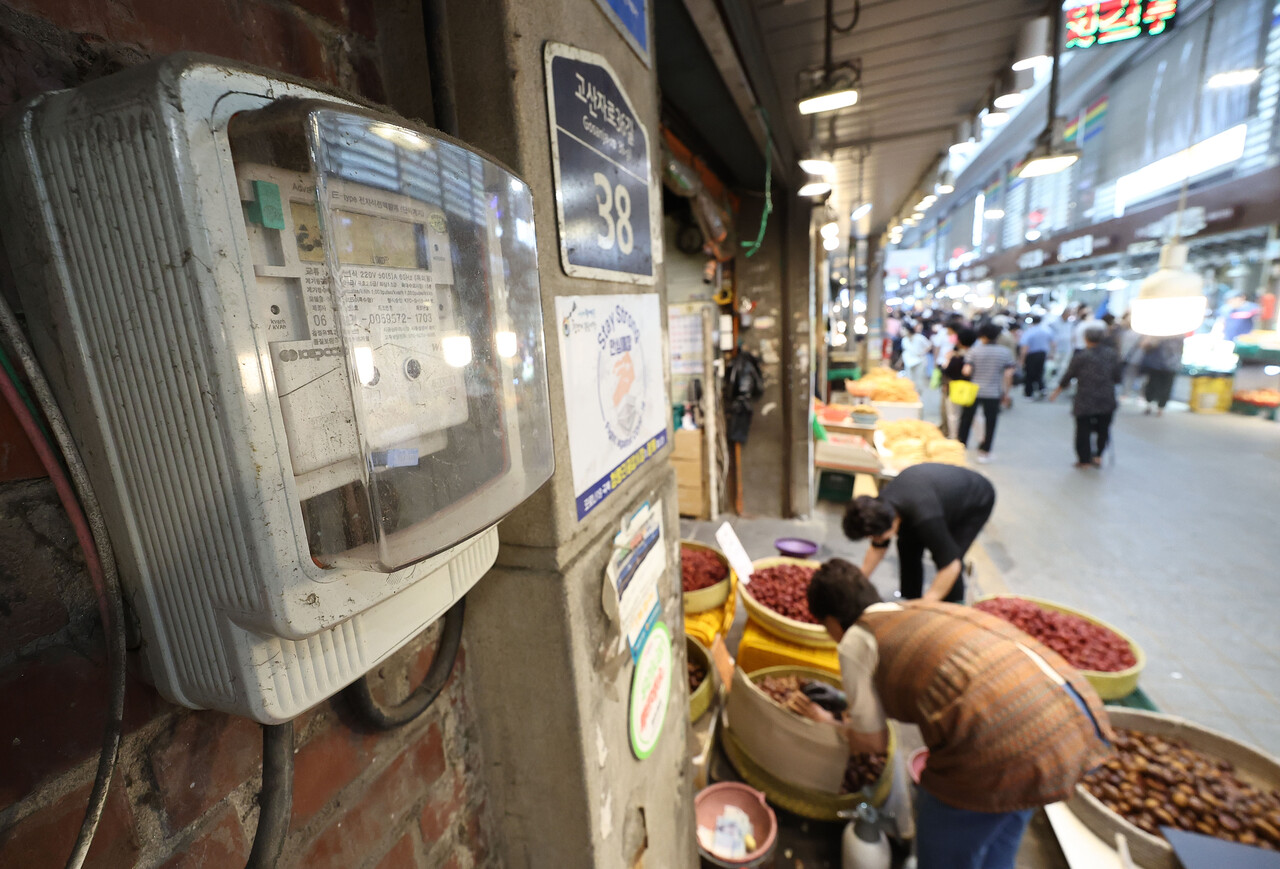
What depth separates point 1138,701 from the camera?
2760mm

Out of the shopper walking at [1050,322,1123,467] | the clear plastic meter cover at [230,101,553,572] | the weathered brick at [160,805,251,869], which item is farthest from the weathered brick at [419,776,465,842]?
the shopper walking at [1050,322,1123,467]

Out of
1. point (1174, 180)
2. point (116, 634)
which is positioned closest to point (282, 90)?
point (116, 634)

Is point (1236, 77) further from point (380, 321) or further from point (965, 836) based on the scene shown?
point (380, 321)

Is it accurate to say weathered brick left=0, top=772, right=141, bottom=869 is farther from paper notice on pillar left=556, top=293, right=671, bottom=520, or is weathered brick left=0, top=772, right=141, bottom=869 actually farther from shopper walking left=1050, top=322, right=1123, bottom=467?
shopper walking left=1050, top=322, right=1123, bottom=467

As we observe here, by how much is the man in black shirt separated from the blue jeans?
1169 millimetres

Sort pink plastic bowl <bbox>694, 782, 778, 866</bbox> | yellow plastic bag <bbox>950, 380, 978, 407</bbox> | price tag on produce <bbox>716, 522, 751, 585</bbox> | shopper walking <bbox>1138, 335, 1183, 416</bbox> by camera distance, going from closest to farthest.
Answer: pink plastic bowl <bbox>694, 782, 778, 866</bbox>, price tag on produce <bbox>716, 522, 751, 585</bbox>, yellow plastic bag <bbox>950, 380, 978, 407</bbox>, shopper walking <bbox>1138, 335, 1183, 416</bbox>

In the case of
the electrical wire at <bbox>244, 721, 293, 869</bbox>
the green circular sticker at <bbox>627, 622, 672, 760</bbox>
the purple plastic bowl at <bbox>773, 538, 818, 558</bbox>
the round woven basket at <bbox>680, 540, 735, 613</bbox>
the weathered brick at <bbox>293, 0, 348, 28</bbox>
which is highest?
the weathered brick at <bbox>293, 0, 348, 28</bbox>

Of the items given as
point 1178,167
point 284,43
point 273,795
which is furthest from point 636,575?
point 1178,167

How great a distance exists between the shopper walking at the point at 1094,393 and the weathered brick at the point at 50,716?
8779mm

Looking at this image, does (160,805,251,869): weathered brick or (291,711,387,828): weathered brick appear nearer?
(160,805,251,869): weathered brick

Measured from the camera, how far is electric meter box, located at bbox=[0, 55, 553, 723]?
0.41m


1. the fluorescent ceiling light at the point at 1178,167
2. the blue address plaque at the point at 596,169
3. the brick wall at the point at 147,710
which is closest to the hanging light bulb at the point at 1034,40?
the blue address plaque at the point at 596,169

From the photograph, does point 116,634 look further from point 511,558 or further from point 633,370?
point 633,370

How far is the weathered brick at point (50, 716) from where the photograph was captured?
42cm
